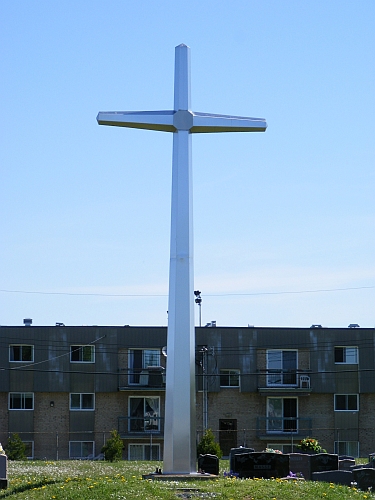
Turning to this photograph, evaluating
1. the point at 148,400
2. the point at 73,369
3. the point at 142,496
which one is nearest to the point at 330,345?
the point at 148,400

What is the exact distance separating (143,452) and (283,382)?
384 inches

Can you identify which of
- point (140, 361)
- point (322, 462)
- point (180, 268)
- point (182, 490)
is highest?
point (180, 268)

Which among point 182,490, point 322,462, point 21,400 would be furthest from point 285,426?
point 182,490

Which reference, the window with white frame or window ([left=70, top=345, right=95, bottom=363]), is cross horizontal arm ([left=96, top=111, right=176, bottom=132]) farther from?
window ([left=70, top=345, right=95, bottom=363])

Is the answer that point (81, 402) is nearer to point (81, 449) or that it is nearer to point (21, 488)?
point (81, 449)

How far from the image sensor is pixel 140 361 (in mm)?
61281

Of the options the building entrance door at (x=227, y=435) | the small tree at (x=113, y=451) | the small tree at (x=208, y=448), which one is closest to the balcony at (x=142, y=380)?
the building entrance door at (x=227, y=435)

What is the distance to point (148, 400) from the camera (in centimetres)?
6150

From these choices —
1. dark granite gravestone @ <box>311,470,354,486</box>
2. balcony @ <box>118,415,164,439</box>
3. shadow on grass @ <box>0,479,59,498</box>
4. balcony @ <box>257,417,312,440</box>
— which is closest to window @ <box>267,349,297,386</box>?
balcony @ <box>257,417,312,440</box>

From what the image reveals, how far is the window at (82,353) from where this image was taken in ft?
199

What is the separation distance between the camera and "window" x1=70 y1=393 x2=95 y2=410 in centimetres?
6031

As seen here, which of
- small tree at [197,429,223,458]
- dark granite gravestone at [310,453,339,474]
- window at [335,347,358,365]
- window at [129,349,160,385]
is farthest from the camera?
window at [335,347,358,365]

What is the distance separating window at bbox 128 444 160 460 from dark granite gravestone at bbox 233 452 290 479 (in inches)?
1381

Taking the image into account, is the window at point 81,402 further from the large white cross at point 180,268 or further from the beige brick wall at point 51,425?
the large white cross at point 180,268
